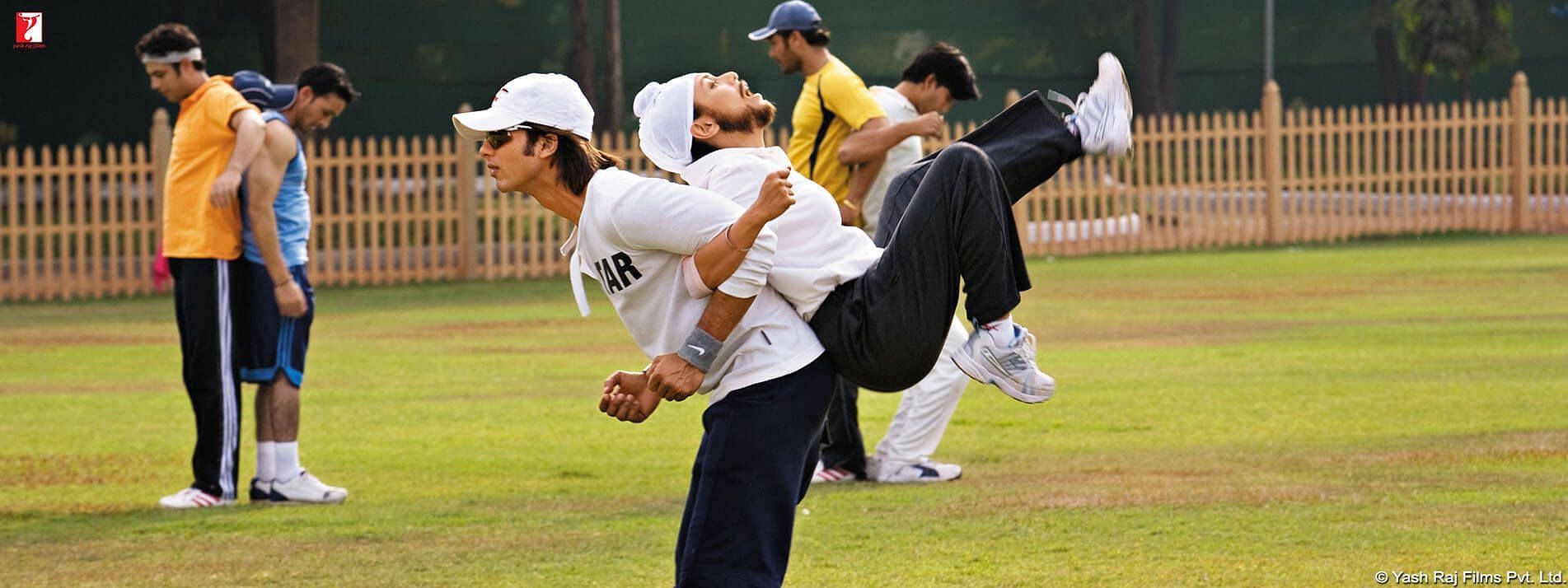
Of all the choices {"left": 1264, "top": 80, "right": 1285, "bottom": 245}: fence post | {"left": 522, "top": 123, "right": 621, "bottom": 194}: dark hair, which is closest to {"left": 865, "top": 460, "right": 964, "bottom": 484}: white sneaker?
{"left": 522, "top": 123, "right": 621, "bottom": 194}: dark hair

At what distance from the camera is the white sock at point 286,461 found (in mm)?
8406

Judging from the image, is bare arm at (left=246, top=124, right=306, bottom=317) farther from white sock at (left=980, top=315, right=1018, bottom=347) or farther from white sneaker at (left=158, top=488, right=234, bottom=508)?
white sock at (left=980, top=315, right=1018, bottom=347)

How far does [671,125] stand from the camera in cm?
489

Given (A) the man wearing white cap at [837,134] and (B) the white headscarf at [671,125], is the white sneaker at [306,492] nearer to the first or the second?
(A) the man wearing white cap at [837,134]

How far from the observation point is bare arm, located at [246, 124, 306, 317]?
812 centimetres

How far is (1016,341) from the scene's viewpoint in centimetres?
504

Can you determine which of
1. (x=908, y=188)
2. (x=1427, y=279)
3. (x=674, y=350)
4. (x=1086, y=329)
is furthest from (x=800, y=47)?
(x=1427, y=279)

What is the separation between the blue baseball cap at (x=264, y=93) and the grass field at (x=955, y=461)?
1617 mm

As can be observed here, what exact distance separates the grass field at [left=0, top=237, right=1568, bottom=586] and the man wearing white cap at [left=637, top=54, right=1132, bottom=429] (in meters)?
1.74

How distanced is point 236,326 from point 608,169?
393cm

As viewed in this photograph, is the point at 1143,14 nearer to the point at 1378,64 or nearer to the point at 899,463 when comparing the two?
the point at 1378,64

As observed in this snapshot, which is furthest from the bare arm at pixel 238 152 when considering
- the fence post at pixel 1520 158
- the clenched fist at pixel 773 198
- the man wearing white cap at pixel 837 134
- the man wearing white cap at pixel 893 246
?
the fence post at pixel 1520 158

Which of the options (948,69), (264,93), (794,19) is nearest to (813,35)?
(794,19)

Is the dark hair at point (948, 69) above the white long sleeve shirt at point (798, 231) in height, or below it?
above
